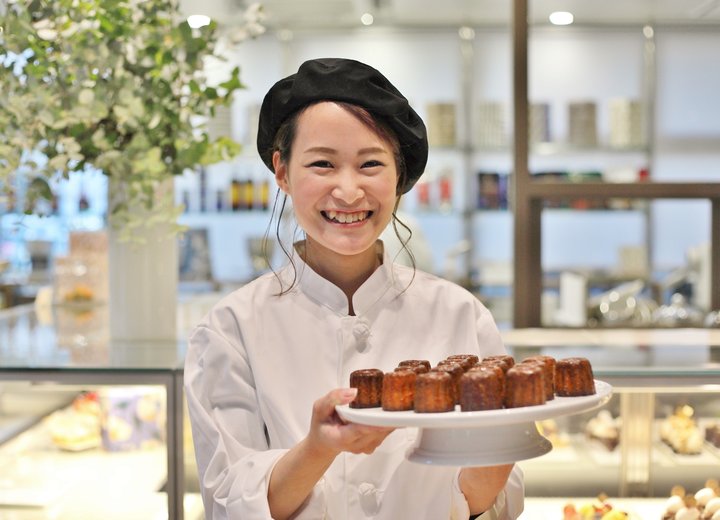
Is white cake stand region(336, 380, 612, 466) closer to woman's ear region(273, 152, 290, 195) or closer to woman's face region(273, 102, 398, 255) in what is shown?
woman's face region(273, 102, 398, 255)

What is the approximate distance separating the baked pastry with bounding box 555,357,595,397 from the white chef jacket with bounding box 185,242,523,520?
0.22 meters

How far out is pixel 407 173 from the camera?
4.54 ft

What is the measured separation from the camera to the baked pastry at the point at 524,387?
105 centimetres

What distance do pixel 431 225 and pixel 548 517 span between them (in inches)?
167

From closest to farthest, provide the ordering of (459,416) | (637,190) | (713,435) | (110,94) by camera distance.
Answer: (459,416) → (713,435) → (110,94) → (637,190)

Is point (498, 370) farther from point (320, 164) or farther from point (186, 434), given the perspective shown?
point (186, 434)

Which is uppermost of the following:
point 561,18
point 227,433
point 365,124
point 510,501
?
point 561,18

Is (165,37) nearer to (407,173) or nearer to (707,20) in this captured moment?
(407,173)

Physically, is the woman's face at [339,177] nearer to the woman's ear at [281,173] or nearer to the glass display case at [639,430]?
the woman's ear at [281,173]

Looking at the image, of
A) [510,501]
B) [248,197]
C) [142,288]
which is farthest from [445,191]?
[510,501]

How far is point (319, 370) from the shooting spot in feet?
4.36

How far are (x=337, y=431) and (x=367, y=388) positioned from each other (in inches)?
3.1

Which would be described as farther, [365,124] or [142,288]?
[142,288]

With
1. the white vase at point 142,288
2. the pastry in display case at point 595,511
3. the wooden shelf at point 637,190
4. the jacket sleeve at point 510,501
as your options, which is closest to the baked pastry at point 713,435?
the pastry in display case at point 595,511
